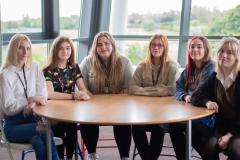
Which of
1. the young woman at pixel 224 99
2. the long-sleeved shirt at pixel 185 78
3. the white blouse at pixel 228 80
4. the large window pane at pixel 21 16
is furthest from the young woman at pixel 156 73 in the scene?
the large window pane at pixel 21 16

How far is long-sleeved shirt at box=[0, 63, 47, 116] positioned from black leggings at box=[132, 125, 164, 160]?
838mm

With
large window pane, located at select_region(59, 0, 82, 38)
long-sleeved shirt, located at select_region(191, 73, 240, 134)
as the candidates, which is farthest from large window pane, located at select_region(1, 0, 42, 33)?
long-sleeved shirt, located at select_region(191, 73, 240, 134)

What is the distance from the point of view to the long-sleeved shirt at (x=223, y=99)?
277 centimetres

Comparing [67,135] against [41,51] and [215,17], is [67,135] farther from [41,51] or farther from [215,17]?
[215,17]

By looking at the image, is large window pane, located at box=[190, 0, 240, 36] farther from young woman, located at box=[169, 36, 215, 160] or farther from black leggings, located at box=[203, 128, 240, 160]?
black leggings, located at box=[203, 128, 240, 160]

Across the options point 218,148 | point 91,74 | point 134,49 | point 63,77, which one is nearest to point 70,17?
point 134,49

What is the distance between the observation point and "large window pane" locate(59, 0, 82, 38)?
5.38 m

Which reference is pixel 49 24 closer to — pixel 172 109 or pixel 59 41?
pixel 59 41

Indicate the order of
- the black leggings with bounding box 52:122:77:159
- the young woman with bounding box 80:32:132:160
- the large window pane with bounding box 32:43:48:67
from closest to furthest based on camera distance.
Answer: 1. the black leggings with bounding box 52:122:77:159
2. the young woman with bounding box 80:32:132:160
3. the large window pane with bounding box 32:43:48:67

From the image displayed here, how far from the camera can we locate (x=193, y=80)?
124 inches

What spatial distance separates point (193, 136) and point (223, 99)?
15.1 inches

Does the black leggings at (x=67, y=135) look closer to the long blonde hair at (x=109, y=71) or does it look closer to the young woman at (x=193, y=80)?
the long blonde hair at (x=109, y=71)

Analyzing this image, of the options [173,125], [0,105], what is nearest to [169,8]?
[173,125]

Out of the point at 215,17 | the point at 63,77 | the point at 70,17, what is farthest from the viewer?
the point at 70,17
